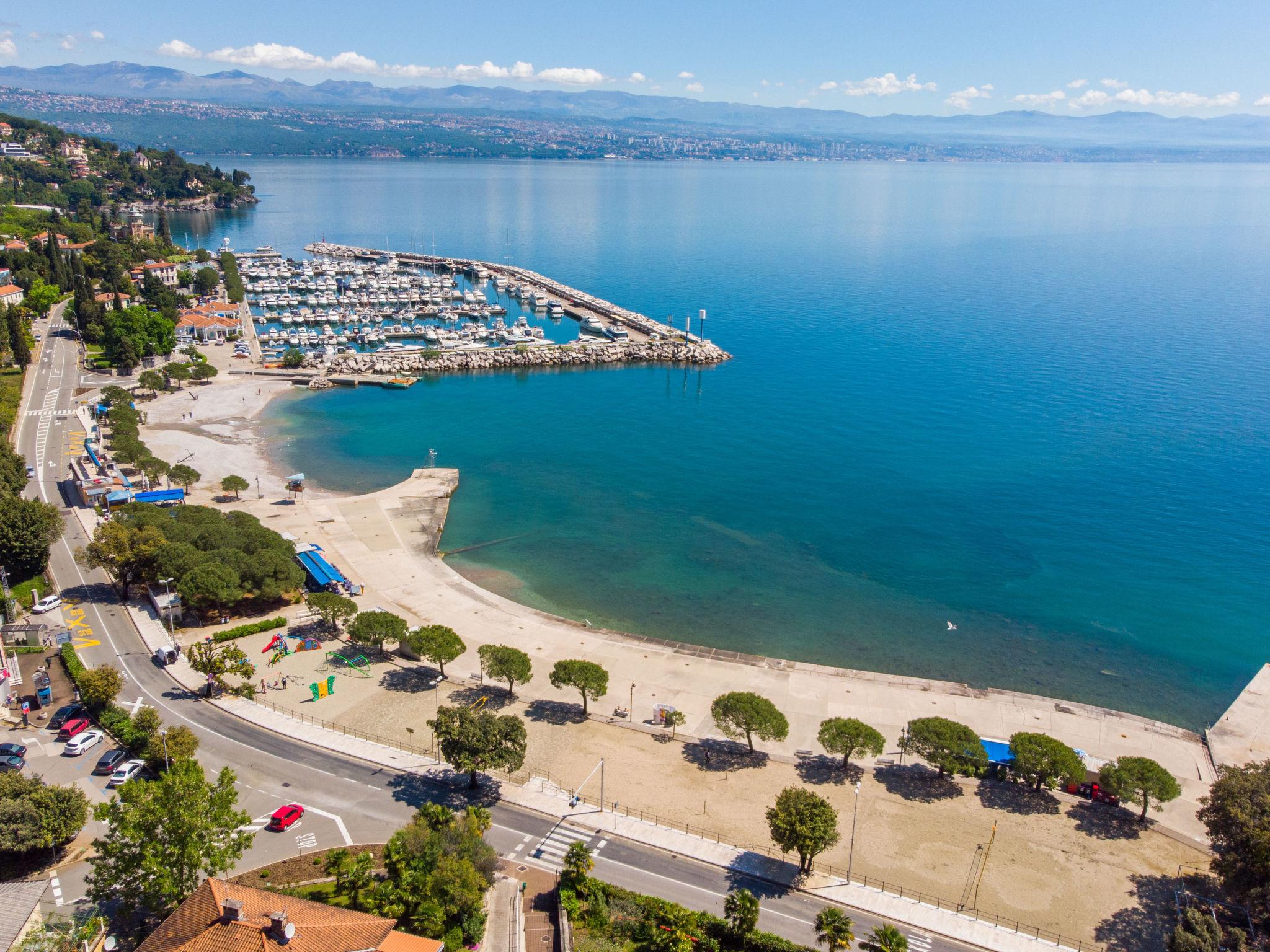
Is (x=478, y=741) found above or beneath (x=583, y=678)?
above

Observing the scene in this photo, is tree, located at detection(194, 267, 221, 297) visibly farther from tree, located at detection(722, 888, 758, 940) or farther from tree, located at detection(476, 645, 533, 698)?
tree, located at detection(722, 888, 758, 940)

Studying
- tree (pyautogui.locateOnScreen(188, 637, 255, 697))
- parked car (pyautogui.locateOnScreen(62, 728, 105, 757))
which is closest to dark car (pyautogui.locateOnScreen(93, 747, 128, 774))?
parked car (pyautogui.locateOnScreen(62, 728, 105, 757))

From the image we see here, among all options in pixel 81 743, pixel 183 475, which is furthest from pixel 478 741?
pixel 183 475

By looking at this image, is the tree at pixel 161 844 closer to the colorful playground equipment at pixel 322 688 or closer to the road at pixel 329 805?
the road at pixel 329 805

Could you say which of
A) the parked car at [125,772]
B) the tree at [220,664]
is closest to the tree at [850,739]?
the tree at [220,664]

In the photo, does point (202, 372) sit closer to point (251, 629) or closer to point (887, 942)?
point (251, 629)

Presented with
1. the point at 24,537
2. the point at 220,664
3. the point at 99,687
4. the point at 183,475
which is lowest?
the point at 220,664

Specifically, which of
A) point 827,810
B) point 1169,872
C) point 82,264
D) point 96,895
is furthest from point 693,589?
point 82,264
